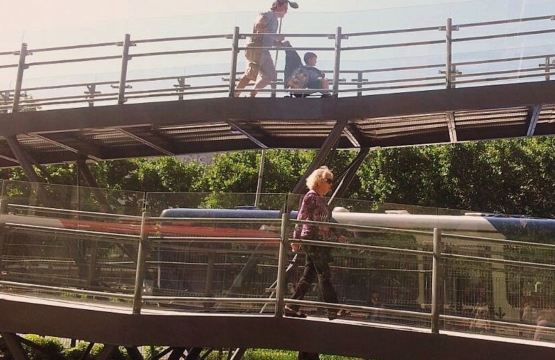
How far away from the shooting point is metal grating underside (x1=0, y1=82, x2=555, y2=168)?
989 cm

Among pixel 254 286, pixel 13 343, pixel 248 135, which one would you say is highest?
pixel 248 135

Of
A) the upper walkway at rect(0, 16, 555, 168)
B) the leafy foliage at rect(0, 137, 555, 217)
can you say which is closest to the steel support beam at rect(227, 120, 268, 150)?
the upper walkway at rect(0, 16, 555, 168)

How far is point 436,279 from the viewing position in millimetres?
6996

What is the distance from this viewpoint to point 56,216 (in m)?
7.82

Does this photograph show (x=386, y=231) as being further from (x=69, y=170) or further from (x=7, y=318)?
(x=69, y=170)

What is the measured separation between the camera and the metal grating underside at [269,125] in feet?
32.4

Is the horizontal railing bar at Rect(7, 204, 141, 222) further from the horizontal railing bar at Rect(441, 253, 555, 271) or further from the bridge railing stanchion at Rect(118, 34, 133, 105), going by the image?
the bridge railing stanchion at Rect(118, 34, 133, 105)

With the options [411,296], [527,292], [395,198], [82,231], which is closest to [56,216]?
[82,231]

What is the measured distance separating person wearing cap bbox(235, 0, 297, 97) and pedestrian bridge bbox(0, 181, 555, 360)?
3536 millimetres

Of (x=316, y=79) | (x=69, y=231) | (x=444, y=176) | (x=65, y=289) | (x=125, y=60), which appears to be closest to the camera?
(x=65, y=289)

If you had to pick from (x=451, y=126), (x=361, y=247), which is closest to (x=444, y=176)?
(x=451, y=126)

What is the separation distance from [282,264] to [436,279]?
157 centimetres

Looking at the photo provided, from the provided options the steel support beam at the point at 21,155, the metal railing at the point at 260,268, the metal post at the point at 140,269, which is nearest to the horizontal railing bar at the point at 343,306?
the metal railing at the point at 260,268

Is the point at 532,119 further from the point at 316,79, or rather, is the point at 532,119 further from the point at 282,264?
the point at 282,264
